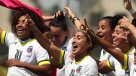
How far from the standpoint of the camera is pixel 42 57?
375 inches

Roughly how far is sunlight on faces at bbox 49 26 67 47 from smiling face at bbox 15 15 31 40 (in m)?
0.75

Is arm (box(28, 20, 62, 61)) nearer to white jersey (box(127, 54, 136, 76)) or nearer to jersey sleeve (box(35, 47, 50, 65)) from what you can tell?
jersey sleeve (box(35, 47, 50, 65))

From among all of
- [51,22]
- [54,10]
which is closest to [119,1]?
[54,10]

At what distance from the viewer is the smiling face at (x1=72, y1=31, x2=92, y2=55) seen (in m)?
9.41

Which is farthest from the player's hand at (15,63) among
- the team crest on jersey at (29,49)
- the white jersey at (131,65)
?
the white jersey at (131,65)

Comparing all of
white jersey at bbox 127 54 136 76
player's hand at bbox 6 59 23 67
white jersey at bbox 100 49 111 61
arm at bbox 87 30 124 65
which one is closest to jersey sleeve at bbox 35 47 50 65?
player's hand at bbox 6 59 23 67

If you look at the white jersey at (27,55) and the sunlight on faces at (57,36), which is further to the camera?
the sunlight on faces at (57,36)

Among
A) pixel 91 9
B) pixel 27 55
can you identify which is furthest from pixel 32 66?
pixel 91 9

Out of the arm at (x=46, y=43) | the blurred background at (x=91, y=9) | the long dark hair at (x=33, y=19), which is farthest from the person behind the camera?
the blurred background at (x=91, y=9)

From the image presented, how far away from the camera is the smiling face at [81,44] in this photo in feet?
30.9

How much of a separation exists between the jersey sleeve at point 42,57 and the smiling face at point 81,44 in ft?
1.14

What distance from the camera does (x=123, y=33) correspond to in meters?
9.26

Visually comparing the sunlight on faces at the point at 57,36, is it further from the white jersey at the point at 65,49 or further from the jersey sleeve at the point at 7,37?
the jersey sleeve at the point at 7,37

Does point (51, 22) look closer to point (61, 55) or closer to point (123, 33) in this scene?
point (61, 55)
